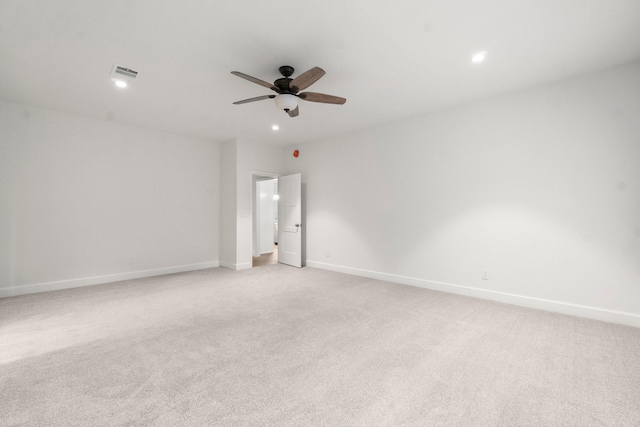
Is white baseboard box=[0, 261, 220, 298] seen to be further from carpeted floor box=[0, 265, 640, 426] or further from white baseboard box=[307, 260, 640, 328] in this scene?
white baseboard box=[307, 260, 640, 328]

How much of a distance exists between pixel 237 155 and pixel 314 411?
508 centimetres

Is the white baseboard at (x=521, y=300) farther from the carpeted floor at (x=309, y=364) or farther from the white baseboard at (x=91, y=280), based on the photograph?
the white baseboard at (x=91, y=280)

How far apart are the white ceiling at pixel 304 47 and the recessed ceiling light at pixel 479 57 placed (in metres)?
0.08

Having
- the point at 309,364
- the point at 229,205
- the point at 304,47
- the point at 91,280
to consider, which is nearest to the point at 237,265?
the point at 229,205

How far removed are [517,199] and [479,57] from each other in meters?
1.86

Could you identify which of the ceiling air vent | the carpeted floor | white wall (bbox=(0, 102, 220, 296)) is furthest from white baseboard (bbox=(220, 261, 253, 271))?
the ceiling air vent

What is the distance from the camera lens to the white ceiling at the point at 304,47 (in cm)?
224

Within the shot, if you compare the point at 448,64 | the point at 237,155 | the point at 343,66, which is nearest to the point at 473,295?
the point at 448,64

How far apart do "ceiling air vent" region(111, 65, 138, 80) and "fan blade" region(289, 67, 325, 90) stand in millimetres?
1830

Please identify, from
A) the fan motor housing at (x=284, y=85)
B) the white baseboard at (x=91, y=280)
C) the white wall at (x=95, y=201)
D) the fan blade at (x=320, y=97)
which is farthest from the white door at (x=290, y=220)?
the fan motor housing at (x=284, y=85)

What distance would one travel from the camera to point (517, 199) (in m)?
3.71

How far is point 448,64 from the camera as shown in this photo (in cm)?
305

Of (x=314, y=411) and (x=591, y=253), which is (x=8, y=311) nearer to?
(x=314, y=411)

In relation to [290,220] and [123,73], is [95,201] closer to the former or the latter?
[123,73]
